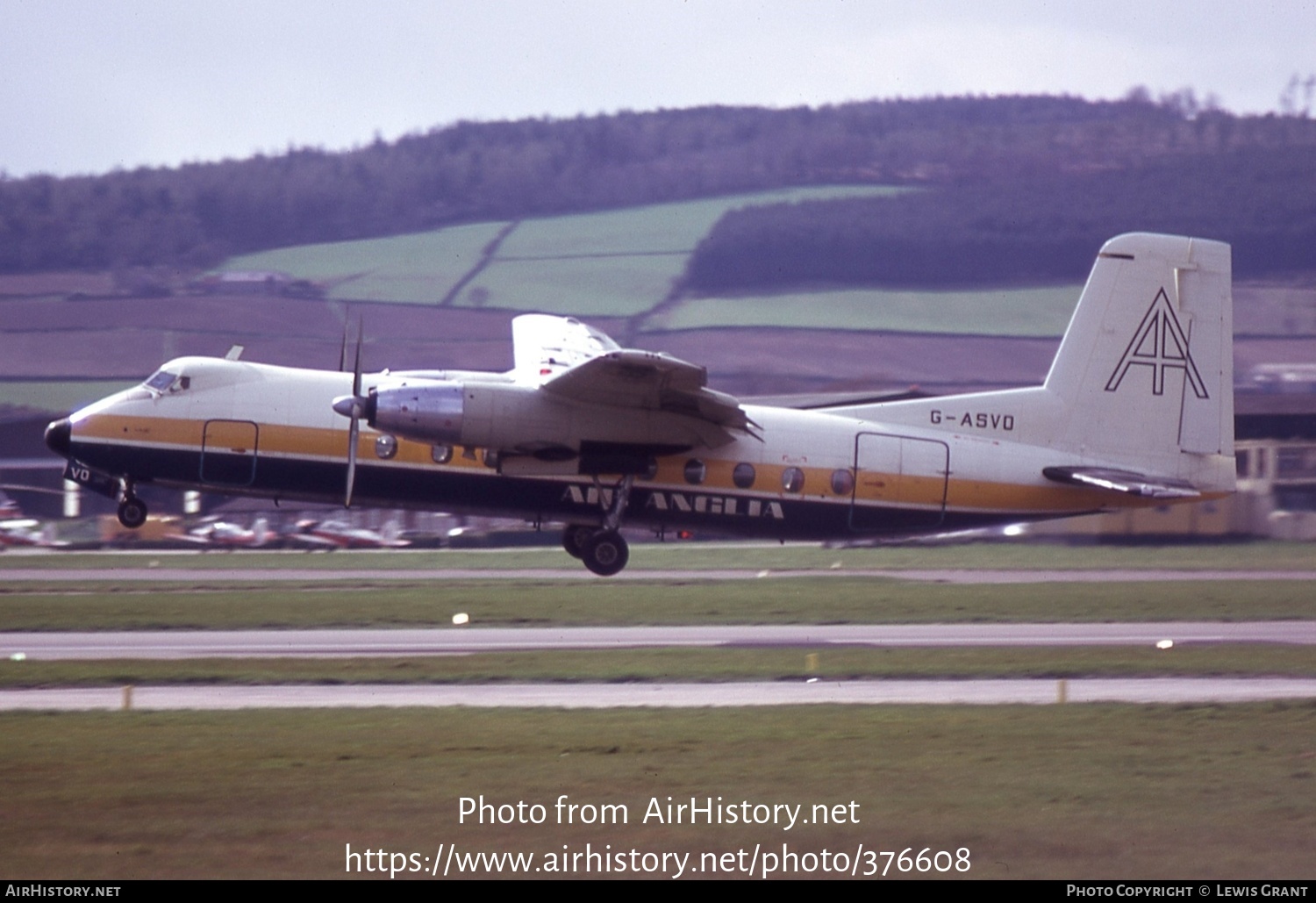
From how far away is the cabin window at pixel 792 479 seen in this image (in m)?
24.0

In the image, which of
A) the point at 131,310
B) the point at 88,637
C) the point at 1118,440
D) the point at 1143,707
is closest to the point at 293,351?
the point at 131,310

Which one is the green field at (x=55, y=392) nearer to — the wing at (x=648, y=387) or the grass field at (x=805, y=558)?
the grass field at (x=805, y=558)

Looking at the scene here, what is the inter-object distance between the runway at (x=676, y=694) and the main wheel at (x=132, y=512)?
674cm

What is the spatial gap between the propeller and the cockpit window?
2.70 meters

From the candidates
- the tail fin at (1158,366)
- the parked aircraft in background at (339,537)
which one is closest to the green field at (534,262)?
the parked aircraft in background at (339,537)

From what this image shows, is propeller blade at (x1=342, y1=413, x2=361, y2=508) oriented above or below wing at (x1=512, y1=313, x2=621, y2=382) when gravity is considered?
below

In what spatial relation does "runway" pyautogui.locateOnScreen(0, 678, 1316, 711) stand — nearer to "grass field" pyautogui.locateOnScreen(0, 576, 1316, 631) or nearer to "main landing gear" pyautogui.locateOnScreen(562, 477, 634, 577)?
"main landing gear" pyautogui.locateOnScreen(562, 477, 634, 577)

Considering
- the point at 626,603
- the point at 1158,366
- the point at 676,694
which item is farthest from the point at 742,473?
the point at 1158,366

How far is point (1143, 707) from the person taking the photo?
51.9 ft

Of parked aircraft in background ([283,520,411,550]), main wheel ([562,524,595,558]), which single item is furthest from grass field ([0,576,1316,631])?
parked aircraft in background ([283,520,411,550])

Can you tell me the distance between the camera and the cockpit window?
23.5 metres

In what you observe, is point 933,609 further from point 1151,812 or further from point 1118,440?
point 1151,812

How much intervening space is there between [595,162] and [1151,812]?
96113 mm
